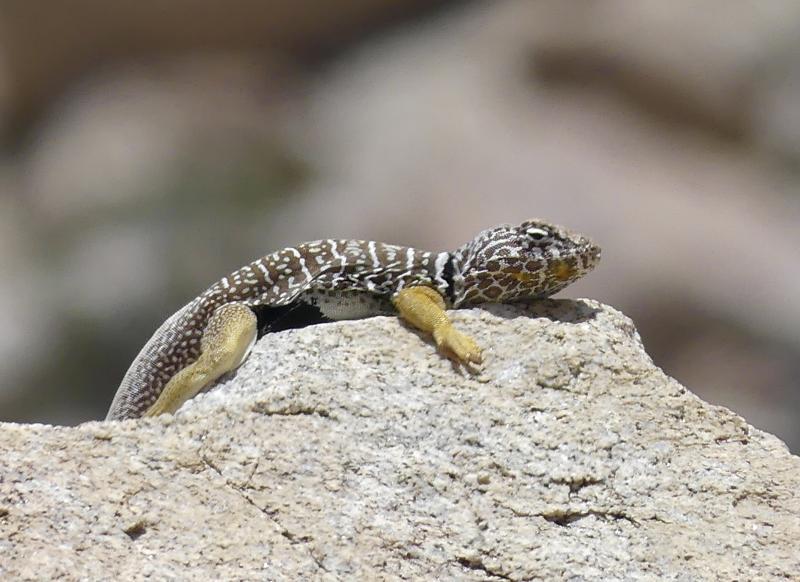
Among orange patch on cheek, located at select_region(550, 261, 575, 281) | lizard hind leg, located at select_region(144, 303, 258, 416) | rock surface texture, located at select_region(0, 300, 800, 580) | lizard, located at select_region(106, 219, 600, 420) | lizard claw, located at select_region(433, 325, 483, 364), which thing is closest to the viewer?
rock surface texture, located at select_region(0, 300, 800, 580)

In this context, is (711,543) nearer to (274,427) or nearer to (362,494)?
(362,494)

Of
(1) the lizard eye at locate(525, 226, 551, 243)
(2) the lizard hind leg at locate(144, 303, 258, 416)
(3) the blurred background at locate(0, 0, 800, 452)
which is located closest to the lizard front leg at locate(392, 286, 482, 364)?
(1) the lizard eye at locate(525, 226, 551, 243)

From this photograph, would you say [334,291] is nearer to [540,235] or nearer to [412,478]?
[540,235]

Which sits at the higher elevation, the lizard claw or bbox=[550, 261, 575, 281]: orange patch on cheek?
bbox=[550, 261, 575, 281]: orange patch on cheek

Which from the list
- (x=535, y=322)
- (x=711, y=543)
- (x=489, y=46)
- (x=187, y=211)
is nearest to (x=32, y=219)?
(x=187, y=211)

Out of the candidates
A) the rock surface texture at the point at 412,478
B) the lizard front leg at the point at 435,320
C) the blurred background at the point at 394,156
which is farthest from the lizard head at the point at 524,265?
the blurred background at the point at 394,156

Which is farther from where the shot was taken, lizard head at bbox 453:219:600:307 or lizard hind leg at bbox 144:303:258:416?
lizard head at bbox 453:219:600:307

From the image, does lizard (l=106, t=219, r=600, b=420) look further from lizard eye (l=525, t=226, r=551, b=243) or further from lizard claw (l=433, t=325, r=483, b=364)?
lizard claw (l=433, t=325, r=483, b=364)
